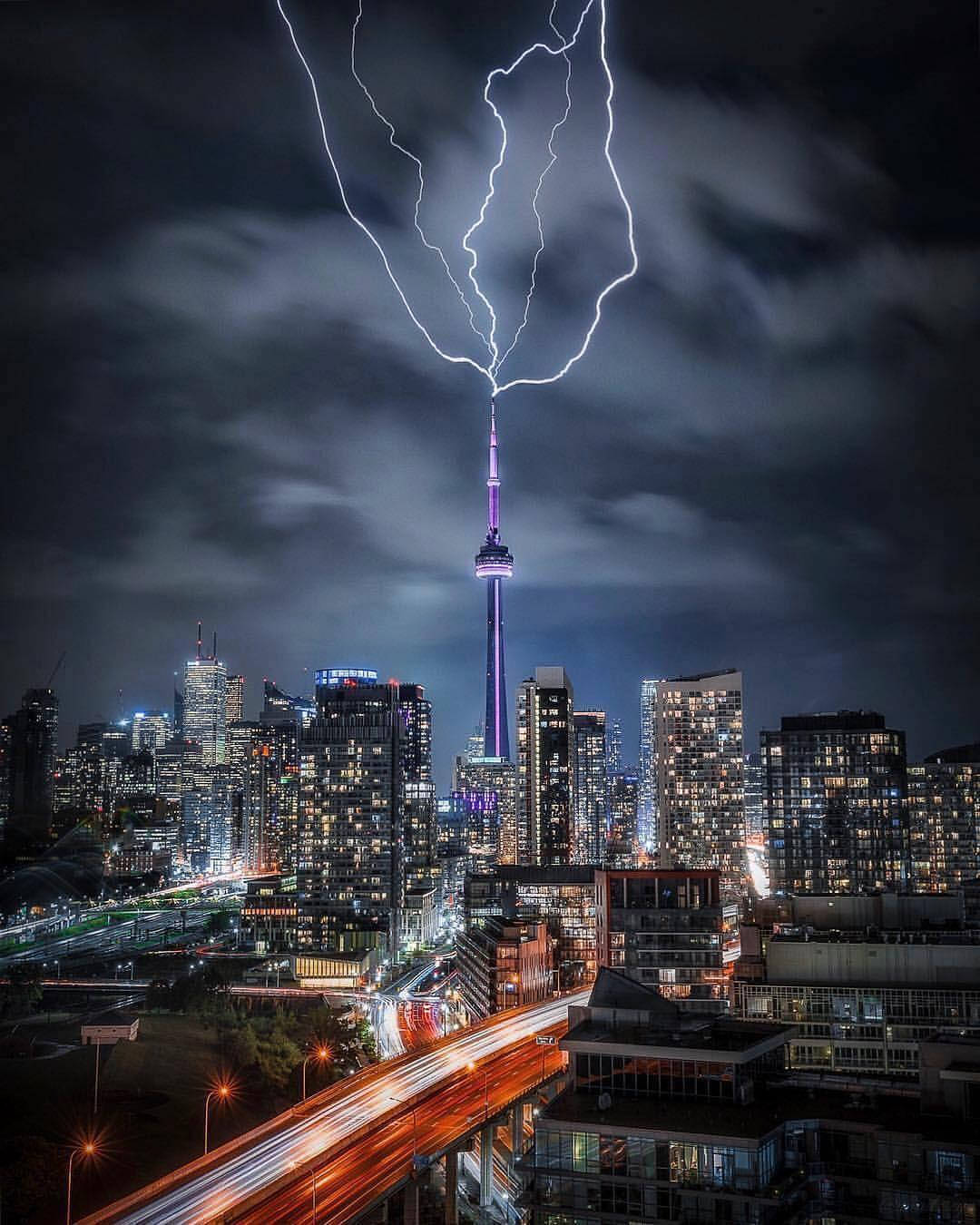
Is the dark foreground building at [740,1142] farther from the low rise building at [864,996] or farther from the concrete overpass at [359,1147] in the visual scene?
the low rise building at [864,996]

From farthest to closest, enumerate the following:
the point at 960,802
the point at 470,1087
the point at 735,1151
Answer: the point at 960,802 → the point at 470,1087 → the point at 735,1151

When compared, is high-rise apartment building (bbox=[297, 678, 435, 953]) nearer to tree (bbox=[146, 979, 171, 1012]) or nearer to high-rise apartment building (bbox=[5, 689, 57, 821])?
high-rise apartment building (bbox=[5, 689, 57, 821])

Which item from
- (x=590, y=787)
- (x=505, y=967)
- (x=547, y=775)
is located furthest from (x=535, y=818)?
(x=505, y=967)

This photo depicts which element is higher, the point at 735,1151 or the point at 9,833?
the point at 9,833

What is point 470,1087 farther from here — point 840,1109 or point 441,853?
point 441,853

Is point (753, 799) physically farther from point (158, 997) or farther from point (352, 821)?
point (158, 997)

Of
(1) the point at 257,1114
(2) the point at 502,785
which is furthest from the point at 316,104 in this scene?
(2) the point at 502,785
